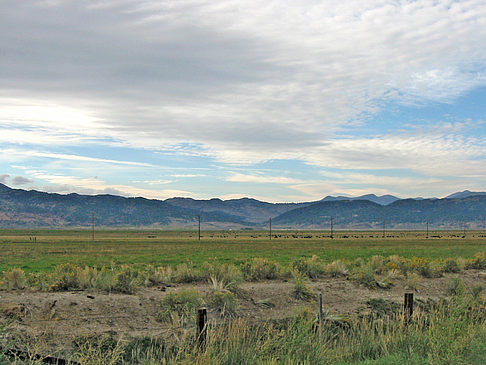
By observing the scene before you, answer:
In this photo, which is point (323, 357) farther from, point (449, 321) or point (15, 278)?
point (15, 278)

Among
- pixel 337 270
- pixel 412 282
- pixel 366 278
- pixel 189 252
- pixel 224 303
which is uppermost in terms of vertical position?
pixel 337 270

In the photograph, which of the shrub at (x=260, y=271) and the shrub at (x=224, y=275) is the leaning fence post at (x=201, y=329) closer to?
the shrub at (x=224, y=275)

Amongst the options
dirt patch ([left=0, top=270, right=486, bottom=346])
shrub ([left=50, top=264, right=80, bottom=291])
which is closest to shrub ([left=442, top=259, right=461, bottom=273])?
dirt patch ([left=0, top=270, right=486, bottom=346])

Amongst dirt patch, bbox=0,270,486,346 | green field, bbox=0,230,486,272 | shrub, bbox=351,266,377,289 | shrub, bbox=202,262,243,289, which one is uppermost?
shrub, bbox=202,262,243,289

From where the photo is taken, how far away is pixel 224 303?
16.8 metres

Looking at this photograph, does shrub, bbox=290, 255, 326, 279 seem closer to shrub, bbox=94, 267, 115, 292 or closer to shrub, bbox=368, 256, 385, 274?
shrub, bbox=368, 256, 385, 274

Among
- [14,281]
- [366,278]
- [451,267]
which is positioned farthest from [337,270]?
[14,281]

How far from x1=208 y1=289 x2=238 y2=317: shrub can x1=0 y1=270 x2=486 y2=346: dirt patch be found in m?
0.30

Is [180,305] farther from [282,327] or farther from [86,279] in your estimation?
[86,279]

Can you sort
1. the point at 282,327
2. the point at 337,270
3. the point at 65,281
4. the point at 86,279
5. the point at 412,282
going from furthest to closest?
the point at 337,270 < the point at 412,282 < the point at 86,279 < the point at 65,281 < the point at 282,327

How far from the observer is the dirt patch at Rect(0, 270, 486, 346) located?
46.3 ft

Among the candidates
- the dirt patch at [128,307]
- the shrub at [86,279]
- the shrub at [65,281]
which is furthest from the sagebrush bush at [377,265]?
the shrub at [65,281]

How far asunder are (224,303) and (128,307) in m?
2.96

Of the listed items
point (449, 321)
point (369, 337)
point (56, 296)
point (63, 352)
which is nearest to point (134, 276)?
point (56, 296)
